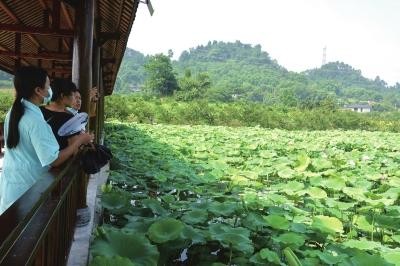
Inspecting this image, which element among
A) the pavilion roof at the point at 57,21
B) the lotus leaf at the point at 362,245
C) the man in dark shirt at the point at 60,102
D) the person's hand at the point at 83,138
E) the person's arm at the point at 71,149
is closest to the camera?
the person's arm at the point at 71,149

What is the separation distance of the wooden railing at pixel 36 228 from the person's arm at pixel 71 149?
0.17 ft

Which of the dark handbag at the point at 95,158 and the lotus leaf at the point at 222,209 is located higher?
the dark handbag at the point at 95,158

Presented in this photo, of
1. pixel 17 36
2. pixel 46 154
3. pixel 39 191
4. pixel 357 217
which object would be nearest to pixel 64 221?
pixel 46 154

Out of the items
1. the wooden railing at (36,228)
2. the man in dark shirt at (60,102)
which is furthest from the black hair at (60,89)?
the wooden railing at (36,228)

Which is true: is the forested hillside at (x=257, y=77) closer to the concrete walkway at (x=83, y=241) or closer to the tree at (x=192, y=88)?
the tree at (x=192, y=88)

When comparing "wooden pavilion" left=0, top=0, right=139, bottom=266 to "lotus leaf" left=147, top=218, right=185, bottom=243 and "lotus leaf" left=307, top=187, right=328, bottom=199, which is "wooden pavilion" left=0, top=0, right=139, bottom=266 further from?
"lotus leaf" left=307, top=187, right=328, bottom=199

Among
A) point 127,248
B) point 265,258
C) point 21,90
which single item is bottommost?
point 265,258

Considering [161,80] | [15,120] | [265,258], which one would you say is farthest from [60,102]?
[161,80]

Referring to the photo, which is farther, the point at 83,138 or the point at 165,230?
the point at 165,230

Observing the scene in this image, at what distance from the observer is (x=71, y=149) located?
1918 millimetres

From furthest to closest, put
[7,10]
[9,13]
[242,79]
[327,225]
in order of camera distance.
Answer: [242,79] → [9,13] → [7,10] → [327,225]

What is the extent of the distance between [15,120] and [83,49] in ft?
4.59

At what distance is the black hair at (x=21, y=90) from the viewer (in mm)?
1721

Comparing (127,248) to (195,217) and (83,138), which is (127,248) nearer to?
(83,138)
